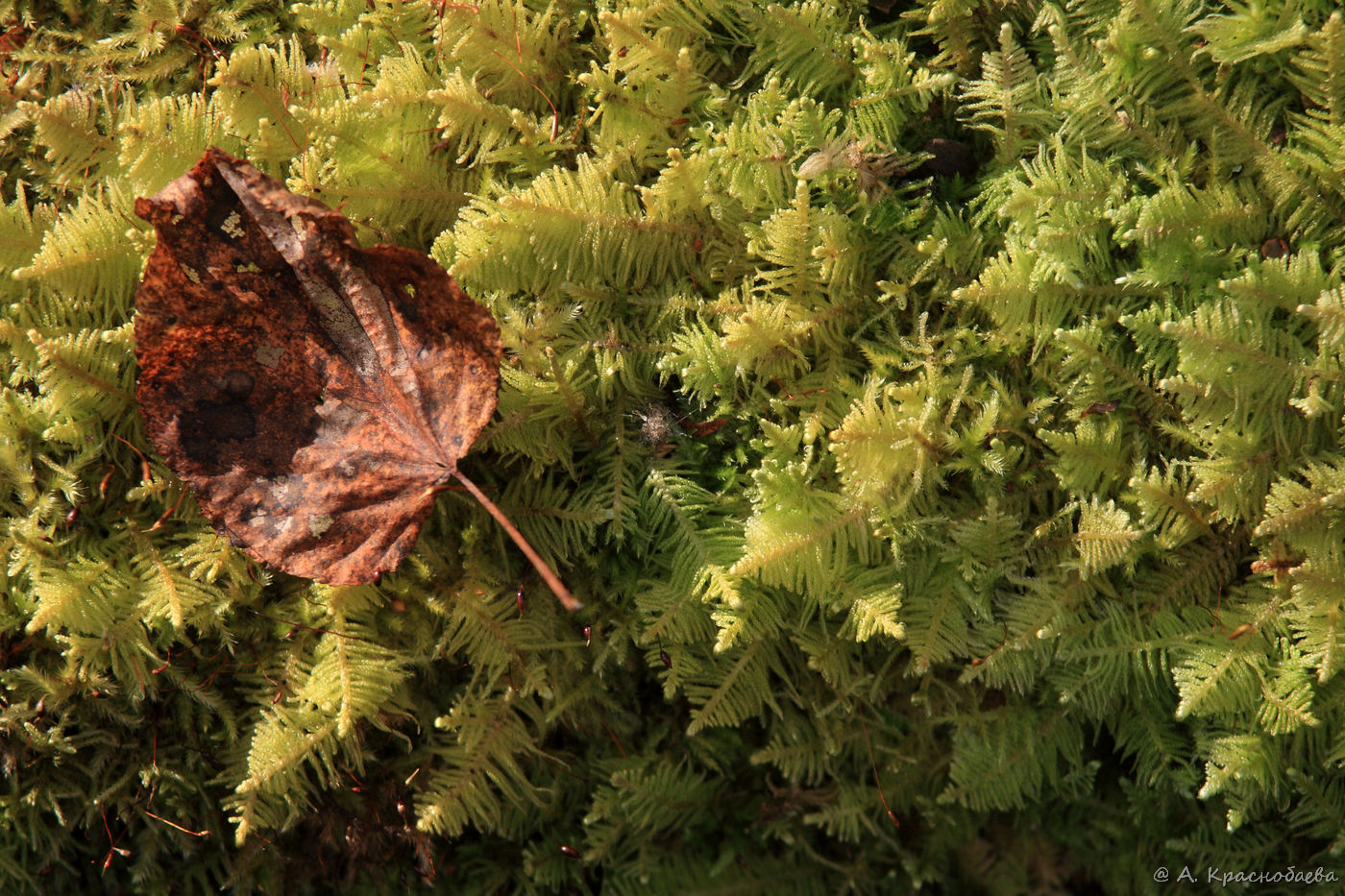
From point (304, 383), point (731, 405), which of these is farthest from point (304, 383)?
point (731, 405)

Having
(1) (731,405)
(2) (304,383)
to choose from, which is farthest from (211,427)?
(1) (731,405)

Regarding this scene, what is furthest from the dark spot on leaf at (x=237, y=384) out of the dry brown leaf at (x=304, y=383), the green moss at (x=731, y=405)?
the green moss at (x=731, y=405)

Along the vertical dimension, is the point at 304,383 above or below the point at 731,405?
above

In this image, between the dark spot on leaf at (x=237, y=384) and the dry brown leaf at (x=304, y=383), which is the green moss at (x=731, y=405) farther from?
the dark spot on leaf at (x=237, y=384)

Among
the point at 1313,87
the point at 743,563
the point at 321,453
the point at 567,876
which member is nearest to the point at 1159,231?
the point at 1313,87

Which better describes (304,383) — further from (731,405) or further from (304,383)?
(731,405)

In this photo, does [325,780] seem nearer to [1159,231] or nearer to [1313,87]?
[1159,231]

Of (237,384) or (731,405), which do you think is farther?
(731,405)

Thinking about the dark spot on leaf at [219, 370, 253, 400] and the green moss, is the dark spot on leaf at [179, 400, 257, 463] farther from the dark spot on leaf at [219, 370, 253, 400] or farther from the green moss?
the green moss
